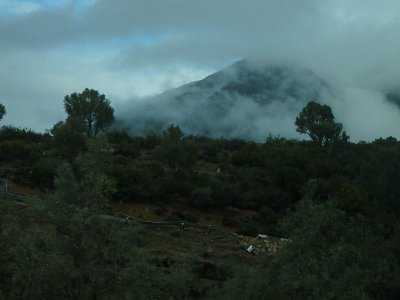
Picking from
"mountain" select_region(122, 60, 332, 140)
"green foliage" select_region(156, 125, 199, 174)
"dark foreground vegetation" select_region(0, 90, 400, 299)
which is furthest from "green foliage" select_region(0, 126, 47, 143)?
"mountain" select_region(122, 60, 332, 140)

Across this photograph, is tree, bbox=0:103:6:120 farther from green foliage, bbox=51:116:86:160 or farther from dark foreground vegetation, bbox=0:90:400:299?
green foliage, bbox=51:116:86:160

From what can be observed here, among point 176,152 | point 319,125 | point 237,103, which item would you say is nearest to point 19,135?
point 176,152

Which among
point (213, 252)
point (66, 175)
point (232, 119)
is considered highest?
point (232, 119)

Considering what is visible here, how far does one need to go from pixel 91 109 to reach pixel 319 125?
2421 cm

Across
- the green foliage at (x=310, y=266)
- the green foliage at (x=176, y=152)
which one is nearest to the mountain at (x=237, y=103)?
the green foliage at (x=176, y=152)

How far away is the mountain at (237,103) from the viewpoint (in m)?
142

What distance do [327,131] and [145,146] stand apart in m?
→ 19.9

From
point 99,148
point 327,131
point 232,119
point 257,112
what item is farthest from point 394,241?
point 257,112

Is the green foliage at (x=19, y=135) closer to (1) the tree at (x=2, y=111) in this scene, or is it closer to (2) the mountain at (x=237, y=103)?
(1) the tree at (x=2, y=111)

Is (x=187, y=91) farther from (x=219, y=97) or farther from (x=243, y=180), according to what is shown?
(x=243, y=180)

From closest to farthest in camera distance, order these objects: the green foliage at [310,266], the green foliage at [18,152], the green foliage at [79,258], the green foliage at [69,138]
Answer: the green foliage at [79,258] < the green foliage at [310,266] < the green foliage at [69,138] < the green foliage at [18,152]

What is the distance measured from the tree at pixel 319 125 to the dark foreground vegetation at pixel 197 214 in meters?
0.13

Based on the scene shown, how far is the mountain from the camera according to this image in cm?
14188

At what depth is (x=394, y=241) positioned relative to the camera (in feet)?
95.8
